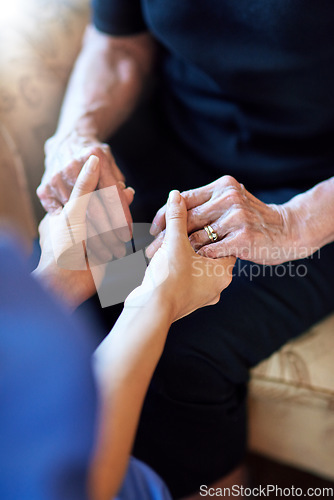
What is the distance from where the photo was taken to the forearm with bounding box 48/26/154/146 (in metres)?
0.90

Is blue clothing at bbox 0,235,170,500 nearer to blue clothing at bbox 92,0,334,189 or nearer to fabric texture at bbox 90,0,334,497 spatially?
fabric texture at bbox 90,0,334,497

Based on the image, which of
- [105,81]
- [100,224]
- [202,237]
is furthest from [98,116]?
[202,237]

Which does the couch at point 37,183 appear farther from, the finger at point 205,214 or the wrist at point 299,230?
the finger at point 205,214

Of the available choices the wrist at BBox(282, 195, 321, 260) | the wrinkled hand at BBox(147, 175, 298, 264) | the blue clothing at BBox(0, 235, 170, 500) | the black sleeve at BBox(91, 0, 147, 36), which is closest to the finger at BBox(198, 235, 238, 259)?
the wrinkled hand at BBox(147, 175, 298, 264)

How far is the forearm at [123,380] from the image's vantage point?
407mm

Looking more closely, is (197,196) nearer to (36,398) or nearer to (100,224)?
(100,224)

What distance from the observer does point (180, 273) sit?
571 millimetres

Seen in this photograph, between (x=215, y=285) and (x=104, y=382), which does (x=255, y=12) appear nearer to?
(x=215, y=285)

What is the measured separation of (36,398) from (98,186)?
1.48 ft

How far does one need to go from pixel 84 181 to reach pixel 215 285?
0.28 meters

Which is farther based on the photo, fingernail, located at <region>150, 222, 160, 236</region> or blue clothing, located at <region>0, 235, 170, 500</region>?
fingernail, located at <region>150, 222, 160, 236</region>

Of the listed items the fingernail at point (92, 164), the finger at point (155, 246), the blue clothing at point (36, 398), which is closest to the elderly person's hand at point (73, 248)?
the fingernail at point (92, 164)

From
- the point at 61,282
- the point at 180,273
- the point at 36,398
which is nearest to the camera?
the point at 36,398

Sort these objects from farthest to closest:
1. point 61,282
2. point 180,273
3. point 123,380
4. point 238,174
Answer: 1. point 238,174
2. point 61,282
3. point 180,273
4. point 123,380
